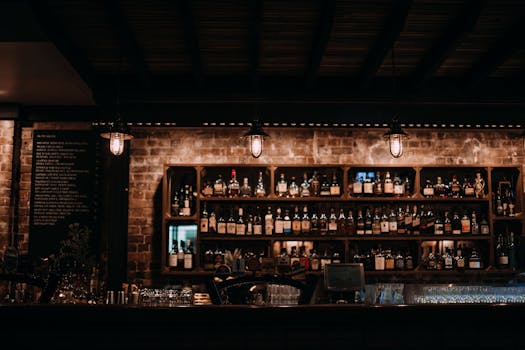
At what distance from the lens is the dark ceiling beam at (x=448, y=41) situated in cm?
425

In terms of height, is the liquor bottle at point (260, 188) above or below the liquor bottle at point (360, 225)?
above

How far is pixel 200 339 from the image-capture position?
2131mm

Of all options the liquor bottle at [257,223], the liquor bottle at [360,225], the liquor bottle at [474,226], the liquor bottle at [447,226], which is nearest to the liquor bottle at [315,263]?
the liquor bottle at [360,225]

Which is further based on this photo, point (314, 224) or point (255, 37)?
point (314, 224)

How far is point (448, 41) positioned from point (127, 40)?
2590 mm

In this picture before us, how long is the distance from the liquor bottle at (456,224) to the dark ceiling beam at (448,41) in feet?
5.47

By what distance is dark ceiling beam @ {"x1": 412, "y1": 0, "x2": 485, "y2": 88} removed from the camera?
4.25 meters

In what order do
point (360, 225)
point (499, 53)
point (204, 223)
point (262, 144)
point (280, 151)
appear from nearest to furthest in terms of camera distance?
point (499, 53) < point (262, 144) < point (204, 223) < point (360, 225) < point (280, 151)

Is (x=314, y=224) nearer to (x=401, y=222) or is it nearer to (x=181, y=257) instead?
(x=401, y=222)

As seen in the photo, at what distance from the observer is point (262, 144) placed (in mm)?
5996

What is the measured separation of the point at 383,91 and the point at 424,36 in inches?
40.7

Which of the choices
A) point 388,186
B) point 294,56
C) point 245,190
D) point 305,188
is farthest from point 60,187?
point 388,186

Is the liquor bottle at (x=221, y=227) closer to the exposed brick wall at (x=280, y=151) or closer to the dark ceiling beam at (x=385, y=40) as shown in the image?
the exposed brick wall at (x=280, y=151)

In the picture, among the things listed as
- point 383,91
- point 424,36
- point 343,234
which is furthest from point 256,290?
point 424,36
